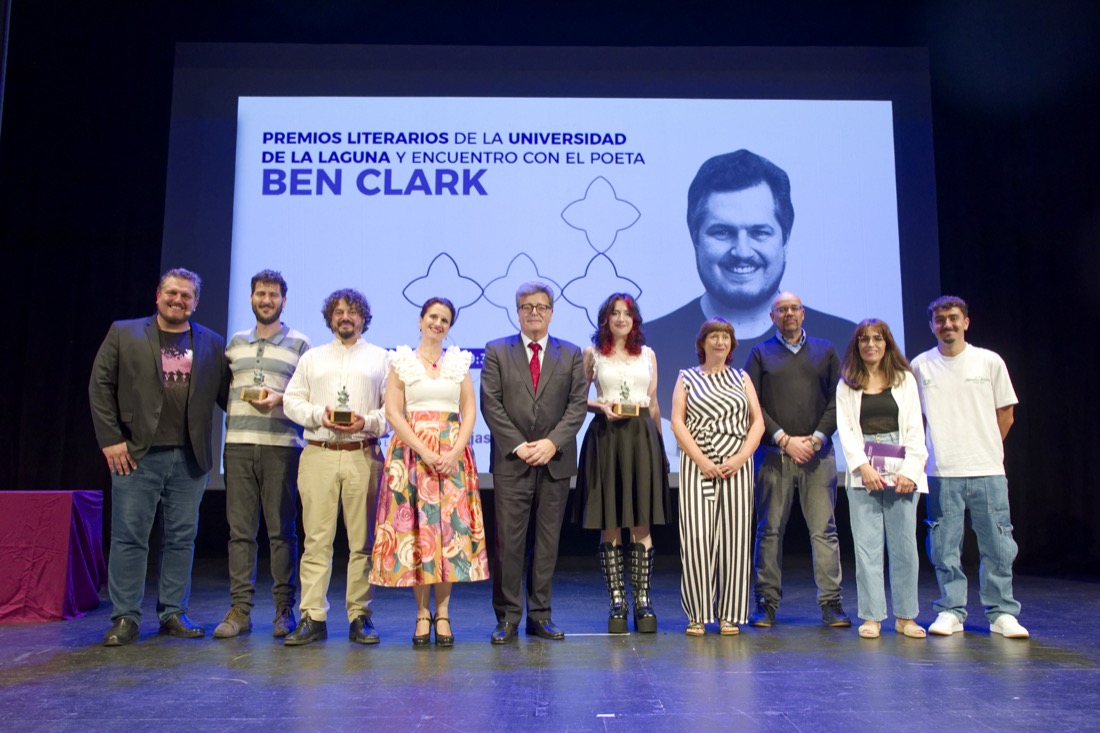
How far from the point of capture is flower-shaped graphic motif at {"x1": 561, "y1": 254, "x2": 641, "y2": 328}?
4.88 meters

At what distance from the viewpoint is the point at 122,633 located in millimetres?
3061

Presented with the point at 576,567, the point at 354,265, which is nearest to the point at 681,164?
the point at 354,265

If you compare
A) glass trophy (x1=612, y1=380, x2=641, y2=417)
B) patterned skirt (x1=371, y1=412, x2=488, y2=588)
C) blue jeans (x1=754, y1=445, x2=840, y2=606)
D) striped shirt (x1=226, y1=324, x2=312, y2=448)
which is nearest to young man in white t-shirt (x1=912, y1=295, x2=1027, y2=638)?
blue jeans (x1=754, y1=445, x2=840, y2=606)

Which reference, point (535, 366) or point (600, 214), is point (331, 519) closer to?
point (535, 366)

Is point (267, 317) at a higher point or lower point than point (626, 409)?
higher

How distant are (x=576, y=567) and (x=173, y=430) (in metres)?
2.91

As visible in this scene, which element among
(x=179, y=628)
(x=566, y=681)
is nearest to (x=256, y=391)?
(x=179, y=628)

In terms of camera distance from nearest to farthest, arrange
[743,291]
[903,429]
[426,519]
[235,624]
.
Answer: [426,519] → [235,624] → [903,429] → [743,291]

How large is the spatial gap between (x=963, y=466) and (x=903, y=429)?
29cm

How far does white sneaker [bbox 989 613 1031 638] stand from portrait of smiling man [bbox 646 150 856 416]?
2.00 m

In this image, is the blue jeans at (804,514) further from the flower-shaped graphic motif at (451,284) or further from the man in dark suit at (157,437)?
the man in dark suit at (157,437)

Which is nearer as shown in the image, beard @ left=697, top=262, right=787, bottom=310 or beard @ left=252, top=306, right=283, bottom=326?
beard @ left=252, top=306, right=283, bottom=326

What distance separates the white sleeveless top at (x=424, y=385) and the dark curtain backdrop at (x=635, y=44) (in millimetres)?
3220

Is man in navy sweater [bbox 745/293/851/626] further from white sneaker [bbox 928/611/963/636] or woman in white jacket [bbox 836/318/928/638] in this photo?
white sneaker [bbox 928/611/963/636]
